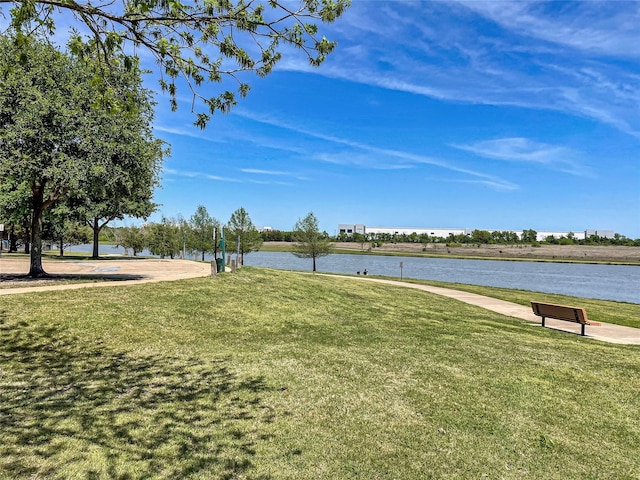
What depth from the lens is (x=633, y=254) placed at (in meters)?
121

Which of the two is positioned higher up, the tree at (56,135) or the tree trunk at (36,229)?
the tree at (56,135)

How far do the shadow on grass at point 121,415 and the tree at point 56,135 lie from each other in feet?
24.5

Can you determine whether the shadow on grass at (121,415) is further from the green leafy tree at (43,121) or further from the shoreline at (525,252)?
the shoreline at (525,252)

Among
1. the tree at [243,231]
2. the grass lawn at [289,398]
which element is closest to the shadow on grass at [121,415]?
the grass lawn at [289,398]

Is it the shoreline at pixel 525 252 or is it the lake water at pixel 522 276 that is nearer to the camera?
the lake water at pixel 522 276

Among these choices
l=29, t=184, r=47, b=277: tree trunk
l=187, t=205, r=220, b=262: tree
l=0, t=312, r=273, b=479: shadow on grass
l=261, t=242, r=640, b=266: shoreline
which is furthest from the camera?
l=261, t=242, r=640, b=266: shoreline

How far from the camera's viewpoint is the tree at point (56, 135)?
12.5 meters

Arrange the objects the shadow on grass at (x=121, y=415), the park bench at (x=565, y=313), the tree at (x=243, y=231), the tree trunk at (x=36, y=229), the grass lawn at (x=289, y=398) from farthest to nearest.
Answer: the tree at (x=243, y=231), the tree trunk at (x=36, y=229), the park bench at (x=565, y=313), the grass lawn at (x=289, y=398), the shadow on grass at (x=121, y=415)

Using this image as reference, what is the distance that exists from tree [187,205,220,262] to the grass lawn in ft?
160

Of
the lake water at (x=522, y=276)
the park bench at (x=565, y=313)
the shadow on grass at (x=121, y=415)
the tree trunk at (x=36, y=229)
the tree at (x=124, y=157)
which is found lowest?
the lake water at (x=522, y=276)

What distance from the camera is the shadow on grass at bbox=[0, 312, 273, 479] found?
12.1 ft

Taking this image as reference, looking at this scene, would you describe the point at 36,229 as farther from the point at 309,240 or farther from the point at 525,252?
the point at 525,252

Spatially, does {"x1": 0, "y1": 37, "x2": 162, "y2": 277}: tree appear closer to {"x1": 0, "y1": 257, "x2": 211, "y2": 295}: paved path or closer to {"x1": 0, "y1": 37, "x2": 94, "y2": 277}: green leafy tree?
{"x1": 0, "y1": 37, "x2": 94, "y2": 277}: green leafy tree

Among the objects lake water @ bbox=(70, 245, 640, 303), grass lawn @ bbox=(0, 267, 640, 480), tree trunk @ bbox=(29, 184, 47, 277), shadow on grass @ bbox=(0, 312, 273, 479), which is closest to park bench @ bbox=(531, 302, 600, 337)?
grass lawn @ bbox=(0, 267, 640, 480)
